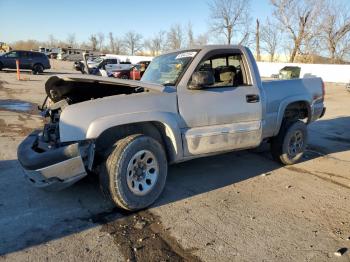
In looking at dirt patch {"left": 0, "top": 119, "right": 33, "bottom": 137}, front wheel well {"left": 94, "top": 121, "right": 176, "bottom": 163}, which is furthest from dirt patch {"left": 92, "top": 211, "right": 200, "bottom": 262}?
dirt patch {"left": 0, "top": 119, "right": 33, "bottom": 137}

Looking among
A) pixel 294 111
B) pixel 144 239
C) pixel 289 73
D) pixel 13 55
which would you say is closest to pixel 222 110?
pixel 144 239

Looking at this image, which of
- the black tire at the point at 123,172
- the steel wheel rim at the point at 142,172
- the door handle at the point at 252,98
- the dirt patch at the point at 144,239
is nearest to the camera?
the dirt patch at the point at 144,239

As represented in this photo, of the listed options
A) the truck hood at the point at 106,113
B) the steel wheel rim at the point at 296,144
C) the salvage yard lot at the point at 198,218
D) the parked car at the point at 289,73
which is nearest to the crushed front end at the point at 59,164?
the truck hood at the point at 106,113

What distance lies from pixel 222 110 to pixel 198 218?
1.49 meters

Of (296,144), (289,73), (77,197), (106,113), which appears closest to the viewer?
(106,113)

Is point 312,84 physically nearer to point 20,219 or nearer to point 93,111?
point 93,111

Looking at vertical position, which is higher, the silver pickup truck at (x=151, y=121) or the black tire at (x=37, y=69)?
the black tire at (x=37, y=69)

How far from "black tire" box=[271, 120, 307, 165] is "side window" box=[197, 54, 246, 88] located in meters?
1.32

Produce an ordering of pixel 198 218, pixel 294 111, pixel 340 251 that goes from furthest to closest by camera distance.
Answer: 1. pixel 294 111
2. pixel 198 218
3. pixel 340 251

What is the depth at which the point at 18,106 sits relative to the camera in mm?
12188

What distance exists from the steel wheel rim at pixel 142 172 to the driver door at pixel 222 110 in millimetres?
518

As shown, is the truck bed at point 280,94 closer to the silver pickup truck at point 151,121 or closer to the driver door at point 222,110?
the silver pickup truck at point 151,121

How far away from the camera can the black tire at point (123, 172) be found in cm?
383

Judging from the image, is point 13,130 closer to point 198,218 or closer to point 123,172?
point 123,172
